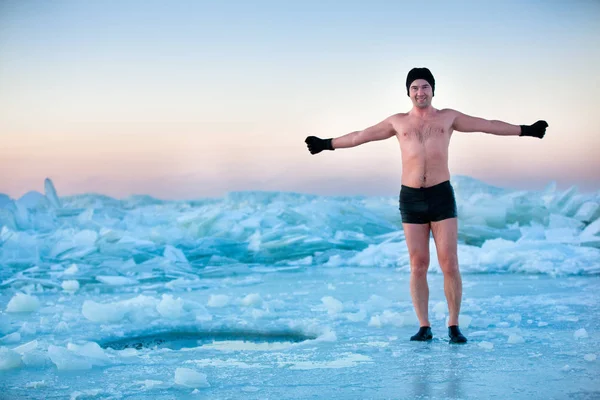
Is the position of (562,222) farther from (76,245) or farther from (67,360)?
(67,360)

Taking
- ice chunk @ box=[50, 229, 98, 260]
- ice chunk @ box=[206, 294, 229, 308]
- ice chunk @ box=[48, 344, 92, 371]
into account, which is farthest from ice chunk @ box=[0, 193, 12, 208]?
ice chunk @ box=[48, 344, 92, 371]

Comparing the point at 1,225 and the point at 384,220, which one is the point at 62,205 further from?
the point at 384,220

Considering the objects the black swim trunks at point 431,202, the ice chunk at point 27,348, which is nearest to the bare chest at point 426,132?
the black swim trunks at point 431,202

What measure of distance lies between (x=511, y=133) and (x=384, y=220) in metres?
8.04

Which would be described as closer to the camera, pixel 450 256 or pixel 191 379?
pixel 191 379

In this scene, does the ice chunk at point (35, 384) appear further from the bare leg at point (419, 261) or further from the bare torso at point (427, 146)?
the bare torso at point (427, 146)

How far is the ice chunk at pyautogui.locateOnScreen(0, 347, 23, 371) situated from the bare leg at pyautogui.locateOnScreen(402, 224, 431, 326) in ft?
6.38

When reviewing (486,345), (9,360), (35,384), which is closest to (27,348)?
(9,360)

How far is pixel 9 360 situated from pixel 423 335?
2000 millimetres

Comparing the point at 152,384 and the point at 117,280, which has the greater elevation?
the point at 117,280

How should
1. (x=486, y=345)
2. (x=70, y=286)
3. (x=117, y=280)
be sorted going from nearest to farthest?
(x=486, y=345)
(x=70, y=286)
(x=117, y=280)

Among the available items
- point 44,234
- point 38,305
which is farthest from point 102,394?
point 44,234

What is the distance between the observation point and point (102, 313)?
4543 mm

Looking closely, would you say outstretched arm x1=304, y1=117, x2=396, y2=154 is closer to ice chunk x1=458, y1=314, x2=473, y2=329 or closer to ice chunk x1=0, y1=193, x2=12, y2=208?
ice chunk x1=458, y1=314, x2=473, y2=329
